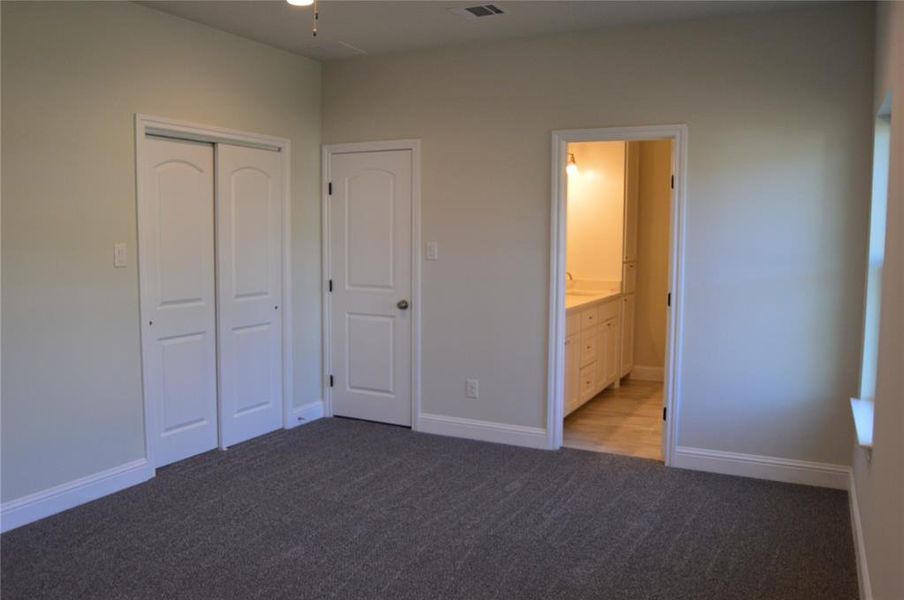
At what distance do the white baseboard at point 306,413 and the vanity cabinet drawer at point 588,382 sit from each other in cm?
197

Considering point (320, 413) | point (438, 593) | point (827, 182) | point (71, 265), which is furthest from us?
point (320, 413)

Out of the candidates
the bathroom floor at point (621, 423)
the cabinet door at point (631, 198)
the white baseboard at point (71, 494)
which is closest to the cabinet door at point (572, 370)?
the bathroom floor at point (621, 423)

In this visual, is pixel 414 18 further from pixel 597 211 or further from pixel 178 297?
pixel 597 211

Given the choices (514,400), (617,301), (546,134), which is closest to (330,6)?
(546,134)

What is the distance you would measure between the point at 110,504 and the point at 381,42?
315 cm

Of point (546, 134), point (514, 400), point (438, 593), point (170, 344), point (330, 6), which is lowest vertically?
point (438, 593)

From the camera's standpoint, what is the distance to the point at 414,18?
4.16 metres

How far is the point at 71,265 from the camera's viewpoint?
11.8ft

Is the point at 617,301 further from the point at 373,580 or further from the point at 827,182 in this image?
the point at 373,580

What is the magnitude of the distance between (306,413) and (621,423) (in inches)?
90.7

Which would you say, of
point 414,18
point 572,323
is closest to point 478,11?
point 414,18

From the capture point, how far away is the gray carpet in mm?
2904

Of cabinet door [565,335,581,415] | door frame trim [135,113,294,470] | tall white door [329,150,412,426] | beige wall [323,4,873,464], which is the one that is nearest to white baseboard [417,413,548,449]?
beige wall [323,4,873,464]

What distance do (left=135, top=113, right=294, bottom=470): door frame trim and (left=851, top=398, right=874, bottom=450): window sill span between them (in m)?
3.49
